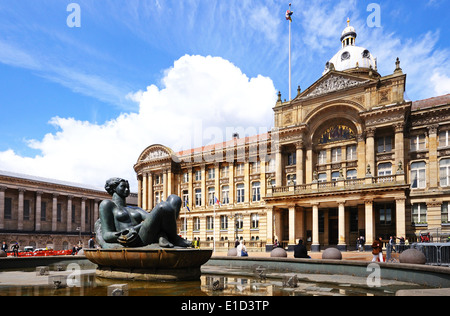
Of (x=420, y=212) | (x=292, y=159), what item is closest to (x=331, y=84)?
(x=292, y=159)

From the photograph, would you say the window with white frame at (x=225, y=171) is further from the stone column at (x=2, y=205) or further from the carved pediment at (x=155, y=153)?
the stone column at (x=2, y=205)

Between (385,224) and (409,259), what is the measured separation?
2989 cm

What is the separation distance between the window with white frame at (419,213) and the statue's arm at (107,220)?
37.4 metres

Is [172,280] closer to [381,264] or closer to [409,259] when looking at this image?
[381,264]

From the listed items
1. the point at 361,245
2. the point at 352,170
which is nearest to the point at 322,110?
the point at 352,170

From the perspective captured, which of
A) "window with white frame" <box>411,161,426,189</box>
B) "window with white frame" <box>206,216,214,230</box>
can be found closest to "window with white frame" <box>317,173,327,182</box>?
"window with white frame" <box>411,161,426,189</box>

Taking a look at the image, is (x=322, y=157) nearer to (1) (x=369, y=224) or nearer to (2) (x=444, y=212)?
(1) (x=369, y=224)

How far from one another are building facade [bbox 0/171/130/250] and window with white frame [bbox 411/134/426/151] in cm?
6120

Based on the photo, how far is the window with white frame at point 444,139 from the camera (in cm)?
3981

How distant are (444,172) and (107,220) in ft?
127

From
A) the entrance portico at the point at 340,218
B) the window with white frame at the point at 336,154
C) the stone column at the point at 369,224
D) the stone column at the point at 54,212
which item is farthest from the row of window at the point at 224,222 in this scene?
the stone column at the point at 54,212

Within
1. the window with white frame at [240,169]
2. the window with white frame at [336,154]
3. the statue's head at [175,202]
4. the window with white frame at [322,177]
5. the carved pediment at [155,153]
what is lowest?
the statue's head at [175,202]

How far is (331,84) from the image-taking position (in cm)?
4525

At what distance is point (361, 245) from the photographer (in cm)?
3794
